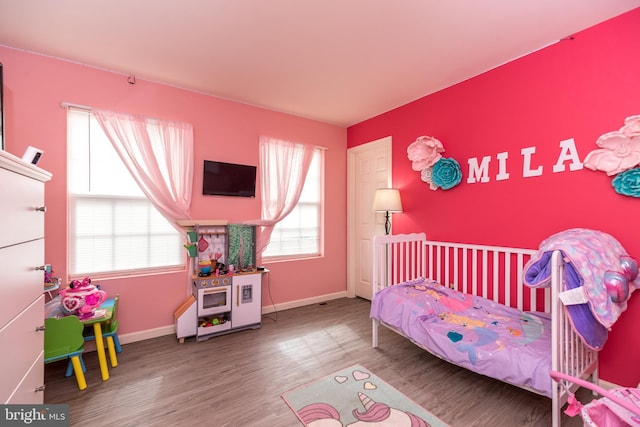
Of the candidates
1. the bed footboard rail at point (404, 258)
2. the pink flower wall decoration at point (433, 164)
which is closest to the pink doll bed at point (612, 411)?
the bed footboard rail at point (404, 258)

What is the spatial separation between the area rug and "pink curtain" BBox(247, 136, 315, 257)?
1697mm

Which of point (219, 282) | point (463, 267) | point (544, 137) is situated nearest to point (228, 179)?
point (219, 282)

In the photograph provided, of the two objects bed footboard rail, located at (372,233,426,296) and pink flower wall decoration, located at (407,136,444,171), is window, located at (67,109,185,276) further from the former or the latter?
pink flower wall decoration, located at (407,136,444,171)

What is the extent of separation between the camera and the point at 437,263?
2.79 metres

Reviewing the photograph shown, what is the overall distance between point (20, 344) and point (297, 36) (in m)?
2.27

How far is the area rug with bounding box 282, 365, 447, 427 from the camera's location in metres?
1.55

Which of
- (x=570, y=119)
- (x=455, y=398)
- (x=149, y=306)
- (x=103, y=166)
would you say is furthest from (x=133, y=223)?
(x=570, y=119)

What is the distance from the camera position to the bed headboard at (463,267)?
7.20ft

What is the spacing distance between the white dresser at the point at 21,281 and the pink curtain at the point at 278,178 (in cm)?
200

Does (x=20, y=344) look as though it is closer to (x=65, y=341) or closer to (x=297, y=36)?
(x=65, y=341)

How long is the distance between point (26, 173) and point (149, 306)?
190cm

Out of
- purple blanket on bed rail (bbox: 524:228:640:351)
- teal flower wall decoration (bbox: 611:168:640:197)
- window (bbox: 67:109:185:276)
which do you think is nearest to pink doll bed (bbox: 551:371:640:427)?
purple blanket on bed rail (bbox: 524:228:640:351)

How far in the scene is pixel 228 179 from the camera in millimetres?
2990

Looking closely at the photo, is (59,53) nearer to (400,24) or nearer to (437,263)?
(400,24)
